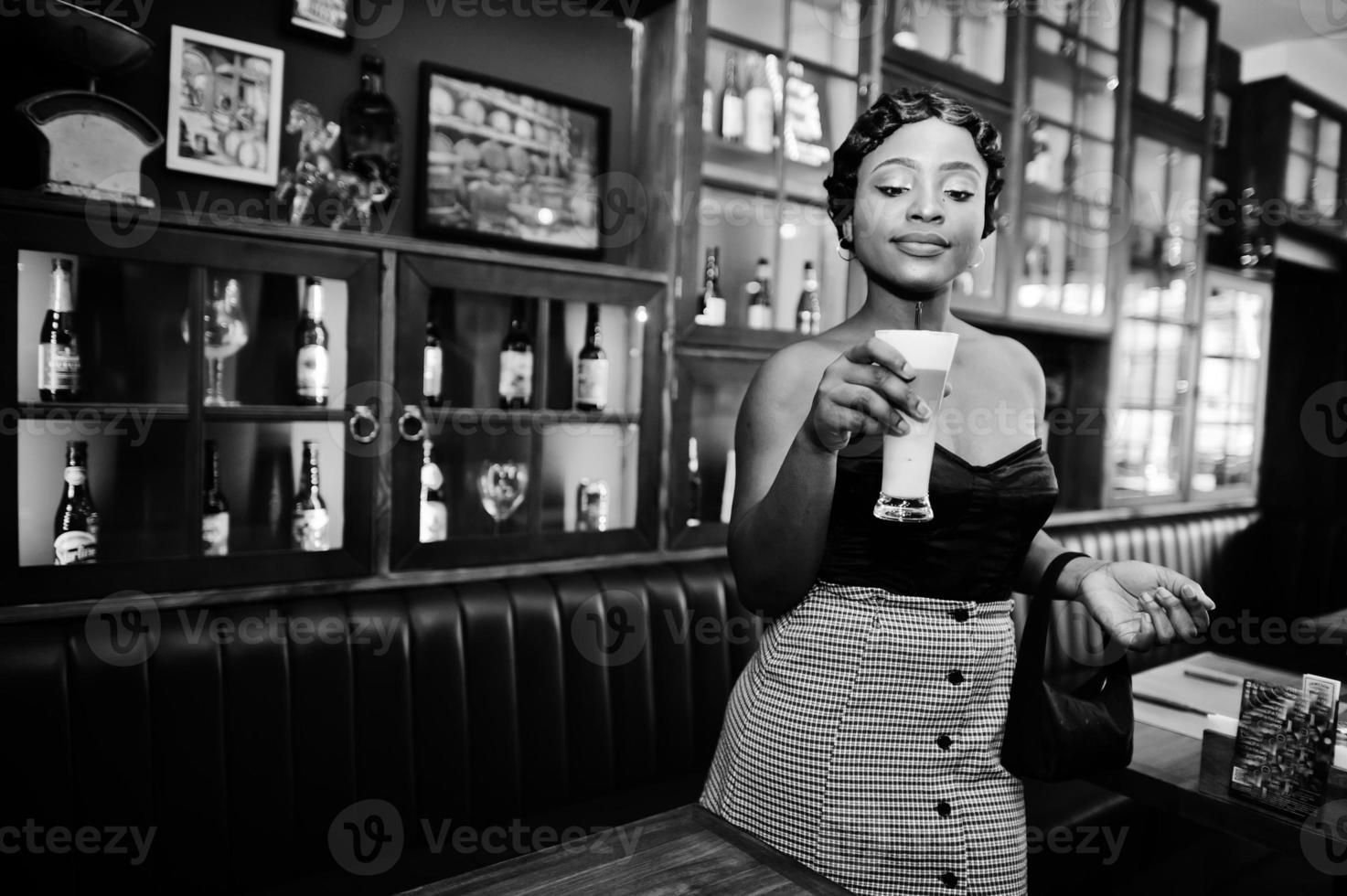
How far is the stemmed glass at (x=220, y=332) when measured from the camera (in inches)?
70.2

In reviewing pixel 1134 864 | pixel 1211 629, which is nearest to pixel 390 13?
pixel 1134 864

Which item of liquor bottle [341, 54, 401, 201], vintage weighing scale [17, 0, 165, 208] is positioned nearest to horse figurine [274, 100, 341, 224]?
liquor bottle [341, 54, 401, 201]

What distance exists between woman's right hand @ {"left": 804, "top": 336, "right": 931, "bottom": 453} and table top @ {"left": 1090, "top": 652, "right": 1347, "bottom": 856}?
88 centimetres

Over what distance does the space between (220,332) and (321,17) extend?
0.77 m

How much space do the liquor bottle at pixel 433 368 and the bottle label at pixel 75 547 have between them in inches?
27.5

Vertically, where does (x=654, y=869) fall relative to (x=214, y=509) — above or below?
below

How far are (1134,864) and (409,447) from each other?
206 centimetres

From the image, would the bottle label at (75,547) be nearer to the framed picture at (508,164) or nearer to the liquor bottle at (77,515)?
the liquor bottle at (77,515)

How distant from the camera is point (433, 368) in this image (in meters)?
2.14

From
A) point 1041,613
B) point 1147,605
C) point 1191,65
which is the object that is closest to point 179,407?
point 1041,613

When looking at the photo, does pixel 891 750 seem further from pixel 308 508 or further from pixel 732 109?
pixel 732 109

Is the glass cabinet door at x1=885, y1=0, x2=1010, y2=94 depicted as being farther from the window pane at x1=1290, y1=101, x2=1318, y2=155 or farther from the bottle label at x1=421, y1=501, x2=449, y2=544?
the window pane at x1=1290, y1=101, x2=1318, y2=155

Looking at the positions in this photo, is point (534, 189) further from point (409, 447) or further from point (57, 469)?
point (57, 469)

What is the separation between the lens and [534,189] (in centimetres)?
236
